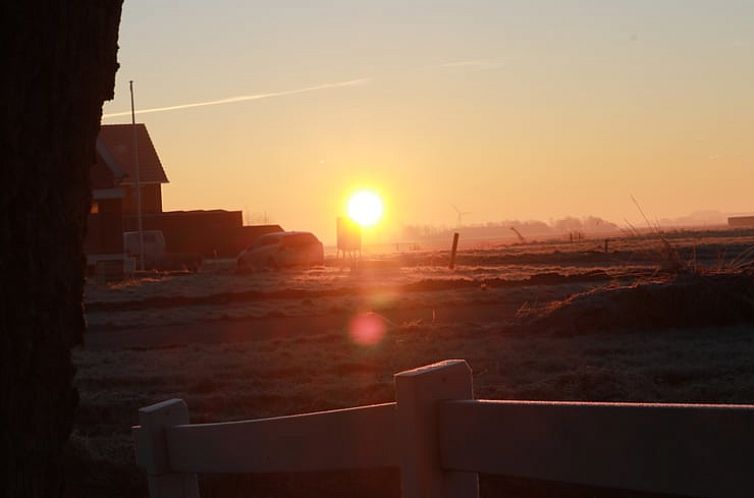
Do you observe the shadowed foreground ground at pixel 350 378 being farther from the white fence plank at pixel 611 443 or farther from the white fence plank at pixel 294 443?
the white fence plank at pixel 611 443

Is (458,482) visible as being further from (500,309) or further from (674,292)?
(500,309)

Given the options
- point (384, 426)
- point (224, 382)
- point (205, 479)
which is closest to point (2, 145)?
point (384, 426)

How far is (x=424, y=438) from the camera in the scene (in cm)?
296

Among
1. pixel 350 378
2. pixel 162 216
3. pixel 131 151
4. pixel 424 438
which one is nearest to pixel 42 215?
pixel 424 438

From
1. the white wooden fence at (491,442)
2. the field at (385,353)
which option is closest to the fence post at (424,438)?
the white wooden fence at (491,442)

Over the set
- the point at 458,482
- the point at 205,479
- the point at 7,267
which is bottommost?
the point at 205,479

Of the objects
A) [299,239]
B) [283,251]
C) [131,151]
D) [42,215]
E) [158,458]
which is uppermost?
[131,151]

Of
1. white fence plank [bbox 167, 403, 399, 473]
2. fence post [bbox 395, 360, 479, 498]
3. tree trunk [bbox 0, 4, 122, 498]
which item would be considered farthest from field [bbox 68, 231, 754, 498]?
A: fence post [bbox 395, 360, 479, 498]

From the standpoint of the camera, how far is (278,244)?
4612cm

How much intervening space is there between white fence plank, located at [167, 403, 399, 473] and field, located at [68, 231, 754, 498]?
157 inches

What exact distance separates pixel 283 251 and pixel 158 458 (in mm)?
41938

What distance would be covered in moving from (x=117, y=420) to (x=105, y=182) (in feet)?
112

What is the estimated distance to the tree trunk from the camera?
3.47 meters

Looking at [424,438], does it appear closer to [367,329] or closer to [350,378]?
[350,378]
